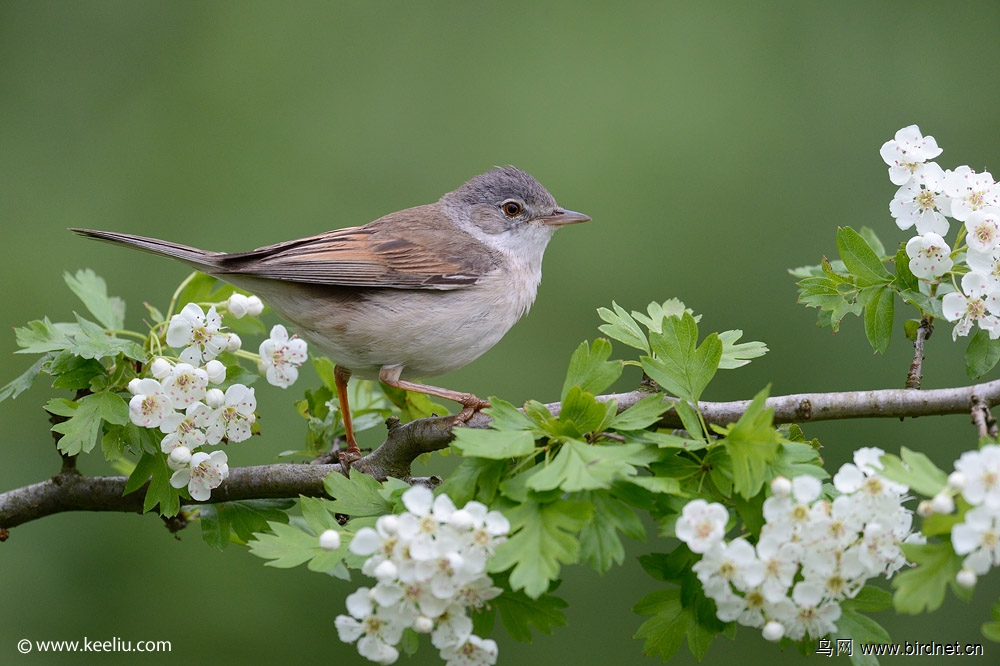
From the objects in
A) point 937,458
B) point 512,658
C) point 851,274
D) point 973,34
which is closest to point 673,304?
point 851,274

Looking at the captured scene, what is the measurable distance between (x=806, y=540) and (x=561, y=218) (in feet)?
9.55

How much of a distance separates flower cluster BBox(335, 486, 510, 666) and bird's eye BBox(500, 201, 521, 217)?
2.88 meters

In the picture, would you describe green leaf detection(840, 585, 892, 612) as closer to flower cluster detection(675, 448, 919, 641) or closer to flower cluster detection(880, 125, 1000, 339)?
flower cluster detection(675, 448, 919, 641)

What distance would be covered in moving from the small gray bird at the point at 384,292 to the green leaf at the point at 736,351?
3.57ft

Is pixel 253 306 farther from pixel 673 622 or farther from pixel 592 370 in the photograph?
pixel 673 622

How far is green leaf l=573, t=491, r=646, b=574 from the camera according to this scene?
2.00 meters

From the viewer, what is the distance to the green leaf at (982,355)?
8.32ft

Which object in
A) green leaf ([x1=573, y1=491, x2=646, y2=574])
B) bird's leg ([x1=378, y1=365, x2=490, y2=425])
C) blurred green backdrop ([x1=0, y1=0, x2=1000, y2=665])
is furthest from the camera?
blurred green backdrop ([x1=0, y1=0, x2=1000, y2=665])

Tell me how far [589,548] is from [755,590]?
39 cm

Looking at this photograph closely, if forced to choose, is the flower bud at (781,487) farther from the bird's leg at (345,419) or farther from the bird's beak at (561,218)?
the bird's beak at (561,218)

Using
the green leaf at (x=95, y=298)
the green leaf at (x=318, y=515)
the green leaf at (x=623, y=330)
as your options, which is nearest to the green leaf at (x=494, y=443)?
the green leaf at (x=318, y=515)

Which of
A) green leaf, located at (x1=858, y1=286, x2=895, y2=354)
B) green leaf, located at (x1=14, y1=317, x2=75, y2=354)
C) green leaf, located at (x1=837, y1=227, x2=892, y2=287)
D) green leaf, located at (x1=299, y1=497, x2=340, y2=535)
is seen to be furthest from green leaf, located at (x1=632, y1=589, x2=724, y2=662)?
green leaf, located at (x1=14, y1=317, x2=75, y2=354)

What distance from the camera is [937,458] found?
5793 mm

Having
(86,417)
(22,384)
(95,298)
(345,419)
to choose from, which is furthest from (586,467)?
(95,298)
